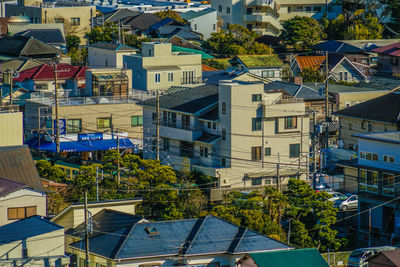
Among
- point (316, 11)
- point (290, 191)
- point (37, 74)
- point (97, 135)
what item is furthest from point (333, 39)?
point (290, 191)

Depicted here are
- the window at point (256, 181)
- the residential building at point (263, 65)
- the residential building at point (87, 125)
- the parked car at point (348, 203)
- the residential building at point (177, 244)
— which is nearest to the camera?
the residential building at point (177, 244)

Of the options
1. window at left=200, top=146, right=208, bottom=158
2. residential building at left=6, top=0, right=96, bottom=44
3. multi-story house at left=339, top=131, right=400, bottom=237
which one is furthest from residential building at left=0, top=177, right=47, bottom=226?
residential building at left=6, top=0, right=96, bottom=44

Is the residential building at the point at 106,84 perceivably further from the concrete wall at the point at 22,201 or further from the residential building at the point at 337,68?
the concrete wall at the point at 22,201

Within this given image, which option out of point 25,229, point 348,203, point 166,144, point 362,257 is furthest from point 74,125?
point 362,257

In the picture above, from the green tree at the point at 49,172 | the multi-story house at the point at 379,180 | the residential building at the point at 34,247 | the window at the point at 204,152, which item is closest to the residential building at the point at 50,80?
the window at the point at 204,152

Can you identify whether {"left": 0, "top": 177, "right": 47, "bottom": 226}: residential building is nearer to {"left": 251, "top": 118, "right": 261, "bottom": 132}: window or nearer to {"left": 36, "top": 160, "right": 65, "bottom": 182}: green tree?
{"left": 36, "top": 160, "right": 65, "bottom": 182}: green tree

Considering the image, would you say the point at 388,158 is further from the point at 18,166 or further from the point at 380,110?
the point at 18,166

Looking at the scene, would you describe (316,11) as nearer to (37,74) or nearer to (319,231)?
(37,74)
